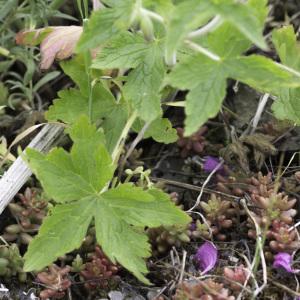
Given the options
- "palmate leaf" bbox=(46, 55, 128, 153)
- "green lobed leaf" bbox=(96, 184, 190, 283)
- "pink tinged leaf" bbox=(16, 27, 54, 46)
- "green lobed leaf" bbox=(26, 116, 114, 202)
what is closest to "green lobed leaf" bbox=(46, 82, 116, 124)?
"palmate leaf" bbox=(46, 55, 128, 153)

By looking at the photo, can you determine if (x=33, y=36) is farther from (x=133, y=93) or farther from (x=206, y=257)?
(x=206, y=257)

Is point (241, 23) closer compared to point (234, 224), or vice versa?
point (241, 23)

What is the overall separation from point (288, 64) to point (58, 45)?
0.89 m

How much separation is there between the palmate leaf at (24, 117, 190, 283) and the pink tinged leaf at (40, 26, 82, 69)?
1.64ft

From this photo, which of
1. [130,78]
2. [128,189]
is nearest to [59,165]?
[128,189]

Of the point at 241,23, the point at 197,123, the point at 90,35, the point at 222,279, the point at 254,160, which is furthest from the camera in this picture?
the point at 254,160

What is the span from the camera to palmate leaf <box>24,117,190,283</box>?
207cm

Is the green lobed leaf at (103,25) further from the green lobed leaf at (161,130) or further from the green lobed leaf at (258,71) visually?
the green lobed leaf at (161,130)

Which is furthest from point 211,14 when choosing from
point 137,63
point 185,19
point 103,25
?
point 137,63

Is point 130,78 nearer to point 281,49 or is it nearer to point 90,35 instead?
point 90,35

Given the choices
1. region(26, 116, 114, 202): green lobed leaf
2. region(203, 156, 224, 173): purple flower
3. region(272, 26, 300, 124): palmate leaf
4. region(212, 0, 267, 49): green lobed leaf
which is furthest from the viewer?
region(203, 156, 224, 173): purple flower

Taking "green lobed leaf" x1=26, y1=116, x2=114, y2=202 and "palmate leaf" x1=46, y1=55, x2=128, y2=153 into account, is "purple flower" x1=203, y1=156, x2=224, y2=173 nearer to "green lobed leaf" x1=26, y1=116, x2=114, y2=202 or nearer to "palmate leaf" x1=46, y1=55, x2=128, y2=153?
"palmate leaf" x1=46, y1=55, x2=128, y2=153

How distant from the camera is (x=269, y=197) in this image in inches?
94.9

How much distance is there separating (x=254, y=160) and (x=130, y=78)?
2.58 feet
